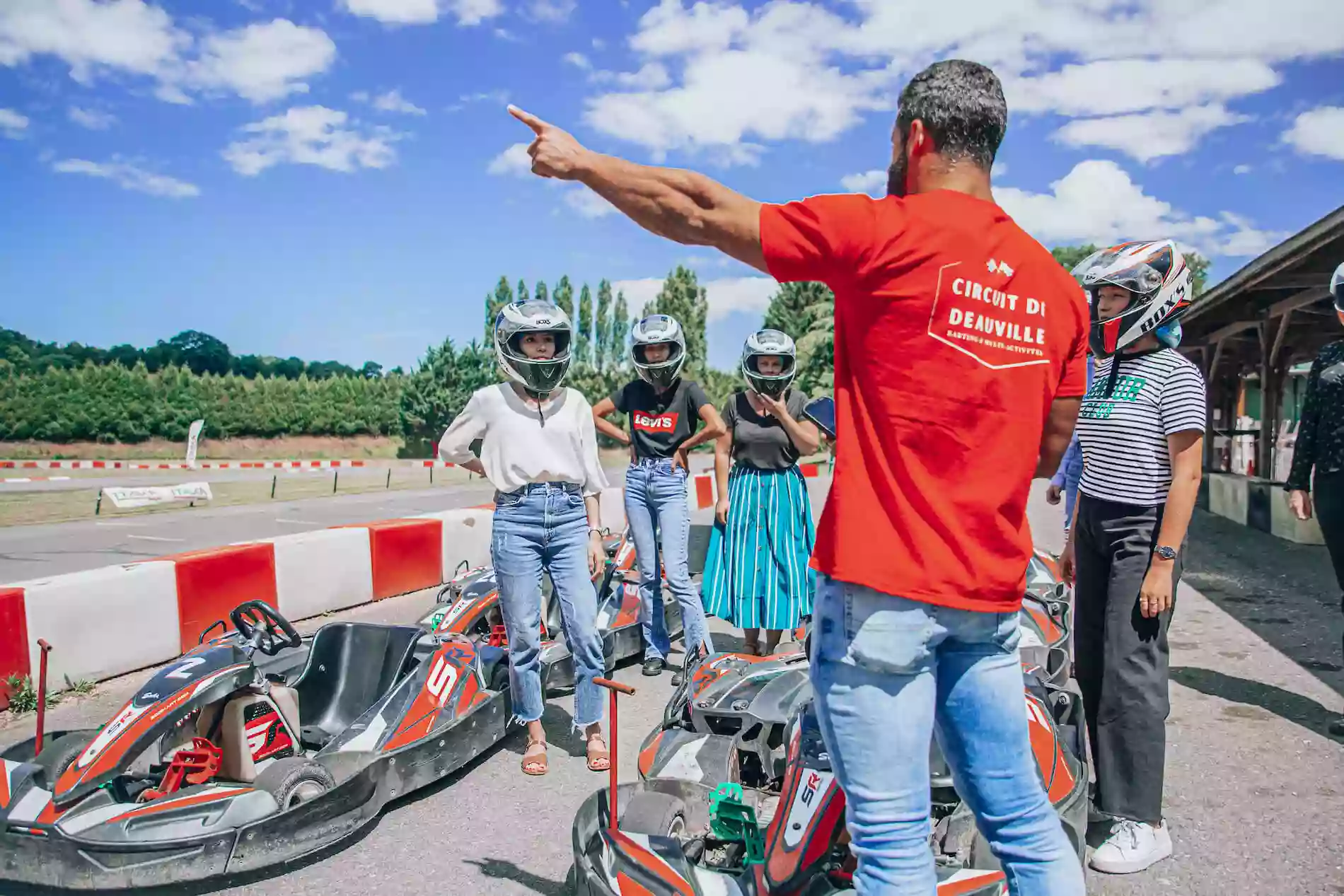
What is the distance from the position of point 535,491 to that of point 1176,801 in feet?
9.25

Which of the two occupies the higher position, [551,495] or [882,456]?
[882,456]

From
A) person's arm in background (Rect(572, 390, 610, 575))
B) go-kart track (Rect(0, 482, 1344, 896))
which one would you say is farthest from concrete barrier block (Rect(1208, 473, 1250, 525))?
person's arm in background (Rect(572, 390, 610, 575))

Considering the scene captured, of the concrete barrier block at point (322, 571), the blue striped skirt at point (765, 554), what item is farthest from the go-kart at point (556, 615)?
the concrete barrier block at point (322, 571)

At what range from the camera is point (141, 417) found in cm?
3984

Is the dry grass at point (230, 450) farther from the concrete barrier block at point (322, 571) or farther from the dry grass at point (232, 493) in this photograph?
the concrete barrier block at point (322, 571)

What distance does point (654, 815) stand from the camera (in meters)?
2.79

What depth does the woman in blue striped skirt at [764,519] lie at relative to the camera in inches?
219

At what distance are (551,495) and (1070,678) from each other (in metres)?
3.23

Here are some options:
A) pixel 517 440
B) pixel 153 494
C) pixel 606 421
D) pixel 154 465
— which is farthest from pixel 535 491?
pixel 154 465

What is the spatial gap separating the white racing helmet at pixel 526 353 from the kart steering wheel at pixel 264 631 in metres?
1.37

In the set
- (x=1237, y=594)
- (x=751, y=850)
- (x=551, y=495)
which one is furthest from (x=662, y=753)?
(x=1237, y=594)

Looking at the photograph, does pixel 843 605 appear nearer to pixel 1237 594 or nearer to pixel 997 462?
pixel 997 462

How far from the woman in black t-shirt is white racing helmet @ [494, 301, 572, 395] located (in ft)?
4.29

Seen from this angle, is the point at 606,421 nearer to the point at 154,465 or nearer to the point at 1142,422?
the point at 1142,422
